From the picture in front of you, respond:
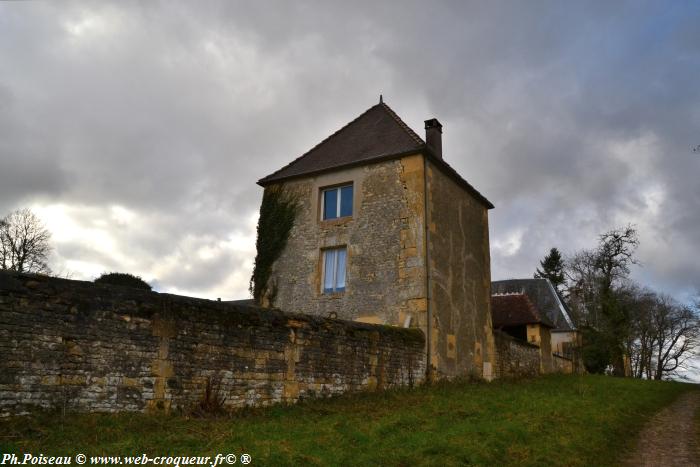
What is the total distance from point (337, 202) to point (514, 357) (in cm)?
878

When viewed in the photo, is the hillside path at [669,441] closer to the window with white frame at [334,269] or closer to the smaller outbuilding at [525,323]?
the window with white frame at [334,269]

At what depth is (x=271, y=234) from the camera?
17.6m

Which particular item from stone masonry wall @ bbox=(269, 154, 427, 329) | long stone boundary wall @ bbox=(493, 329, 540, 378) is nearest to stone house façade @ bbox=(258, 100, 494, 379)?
stone masonry wall @ bbox=(269, 154, 427, 329)

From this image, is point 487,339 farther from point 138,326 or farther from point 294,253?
point 138,326

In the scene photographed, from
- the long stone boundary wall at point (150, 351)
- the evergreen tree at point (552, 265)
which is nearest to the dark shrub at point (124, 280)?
the long stone boundary wall at point (150, 351)

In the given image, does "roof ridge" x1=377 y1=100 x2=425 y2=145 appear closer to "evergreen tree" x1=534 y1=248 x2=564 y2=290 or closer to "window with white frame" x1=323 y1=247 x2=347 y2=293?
"window with white frame" x1=323 y1=247 x2=347 y2=293

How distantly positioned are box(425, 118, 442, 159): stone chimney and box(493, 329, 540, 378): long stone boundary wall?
658 centimetres

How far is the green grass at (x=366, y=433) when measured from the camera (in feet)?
21.3

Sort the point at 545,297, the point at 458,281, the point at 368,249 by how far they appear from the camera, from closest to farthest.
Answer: the point at 368,249
the point at 458,281
the point at 545,297

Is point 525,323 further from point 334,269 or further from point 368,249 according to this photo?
point 334,269

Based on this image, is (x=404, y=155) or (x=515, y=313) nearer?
(x=404, y=155)

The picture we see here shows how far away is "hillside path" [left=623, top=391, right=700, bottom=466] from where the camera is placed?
24.7ft

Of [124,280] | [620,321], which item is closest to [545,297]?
[620,321]

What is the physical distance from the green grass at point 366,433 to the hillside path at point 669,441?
26 centimetres
